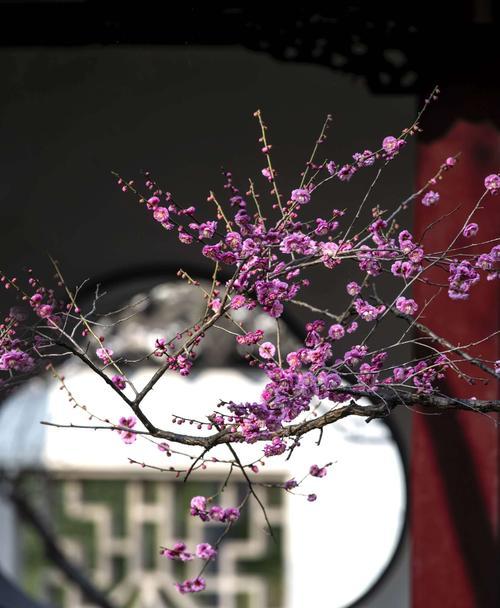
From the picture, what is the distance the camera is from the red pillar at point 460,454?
10.8 feet

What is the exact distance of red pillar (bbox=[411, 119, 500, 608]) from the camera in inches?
130

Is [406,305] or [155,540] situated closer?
[406,305]

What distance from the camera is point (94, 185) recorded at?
5152mm

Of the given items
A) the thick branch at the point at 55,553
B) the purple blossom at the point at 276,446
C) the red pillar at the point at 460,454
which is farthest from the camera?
the thick branch at the point at 55,553

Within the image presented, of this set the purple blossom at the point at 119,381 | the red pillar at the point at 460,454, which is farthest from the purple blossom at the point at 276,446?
the red pillar at the point at 460,454

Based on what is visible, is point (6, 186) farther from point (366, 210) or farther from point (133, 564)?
point (133, 564)

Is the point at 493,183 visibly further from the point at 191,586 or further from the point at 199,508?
the point at 191,586

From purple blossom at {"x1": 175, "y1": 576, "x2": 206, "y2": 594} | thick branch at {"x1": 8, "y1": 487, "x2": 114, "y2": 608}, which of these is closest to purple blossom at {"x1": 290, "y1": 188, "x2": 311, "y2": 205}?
purple blossom at {"x1": 175, "y1": 576, "x2": 206, "y2": 594}

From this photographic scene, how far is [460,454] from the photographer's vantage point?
132 inches

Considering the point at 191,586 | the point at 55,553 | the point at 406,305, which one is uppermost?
the point at 406,305

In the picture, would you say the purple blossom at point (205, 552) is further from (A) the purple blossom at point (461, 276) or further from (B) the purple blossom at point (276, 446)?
(A) the purple blossom at point (461, 276)

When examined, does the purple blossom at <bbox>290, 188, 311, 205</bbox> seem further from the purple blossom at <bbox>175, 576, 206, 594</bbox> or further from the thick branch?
the thick branch

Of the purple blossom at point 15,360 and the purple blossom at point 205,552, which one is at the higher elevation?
the purple blossom at point 15,360

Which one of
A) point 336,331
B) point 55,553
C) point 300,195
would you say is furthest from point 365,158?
point 55,553
